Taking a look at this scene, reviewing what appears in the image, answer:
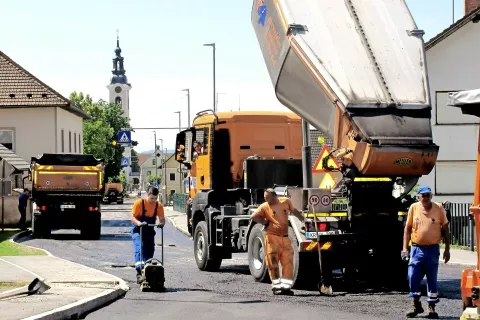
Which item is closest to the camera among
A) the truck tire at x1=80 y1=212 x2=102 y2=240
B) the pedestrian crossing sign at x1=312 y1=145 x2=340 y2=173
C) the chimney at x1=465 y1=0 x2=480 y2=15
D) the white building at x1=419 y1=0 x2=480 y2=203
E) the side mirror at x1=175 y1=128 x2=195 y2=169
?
the pedestrian crossing sign at x1=312 y1=145 x2=340 y2=173

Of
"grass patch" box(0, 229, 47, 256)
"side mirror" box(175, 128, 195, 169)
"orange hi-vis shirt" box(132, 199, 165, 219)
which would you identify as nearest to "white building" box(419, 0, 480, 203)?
"grass patch" box(0, 229, 47, 256)

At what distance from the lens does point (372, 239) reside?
1627cm

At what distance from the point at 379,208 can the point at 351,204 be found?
17.6 inches

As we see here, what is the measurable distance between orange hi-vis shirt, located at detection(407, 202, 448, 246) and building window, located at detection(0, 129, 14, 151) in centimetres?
5767

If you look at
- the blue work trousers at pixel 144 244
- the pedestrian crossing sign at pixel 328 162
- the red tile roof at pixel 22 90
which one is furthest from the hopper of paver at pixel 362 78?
the red tile roof at pixel 22 90

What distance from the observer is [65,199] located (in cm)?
3509

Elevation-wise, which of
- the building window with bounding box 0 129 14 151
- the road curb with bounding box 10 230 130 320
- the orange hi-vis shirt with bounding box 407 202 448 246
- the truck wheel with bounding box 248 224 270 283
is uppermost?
the building window with bounding box 0 129 14 151

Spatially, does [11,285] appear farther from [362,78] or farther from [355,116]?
[362,78]

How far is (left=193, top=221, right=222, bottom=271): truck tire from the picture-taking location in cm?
2066

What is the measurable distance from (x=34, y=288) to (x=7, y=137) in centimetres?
5445

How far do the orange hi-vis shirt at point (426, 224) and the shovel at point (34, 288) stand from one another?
554 cm

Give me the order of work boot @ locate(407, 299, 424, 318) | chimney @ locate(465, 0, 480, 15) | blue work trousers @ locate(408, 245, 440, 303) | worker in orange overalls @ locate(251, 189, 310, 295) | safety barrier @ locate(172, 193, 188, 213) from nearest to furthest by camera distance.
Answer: work boot @ locate(407, 299, 424, 318), blue work trousers @ locate(408, 245, 440, 303), worker in orange overalls @ locate(251, 189, 310, 295), chimney @ locate(465, 0, 480, 15), safety barrier @ locate(172, 193, 188, 213)

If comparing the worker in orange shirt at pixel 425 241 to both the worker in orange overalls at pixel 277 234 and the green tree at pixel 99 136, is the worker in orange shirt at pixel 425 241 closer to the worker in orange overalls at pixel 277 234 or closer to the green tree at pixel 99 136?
the worker in orange overalls at pixel 277 234

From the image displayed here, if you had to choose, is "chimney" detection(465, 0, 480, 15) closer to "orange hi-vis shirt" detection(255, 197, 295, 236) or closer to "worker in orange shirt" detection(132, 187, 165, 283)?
"worker in orange shirt" detection(132, 187, 165, 283)
